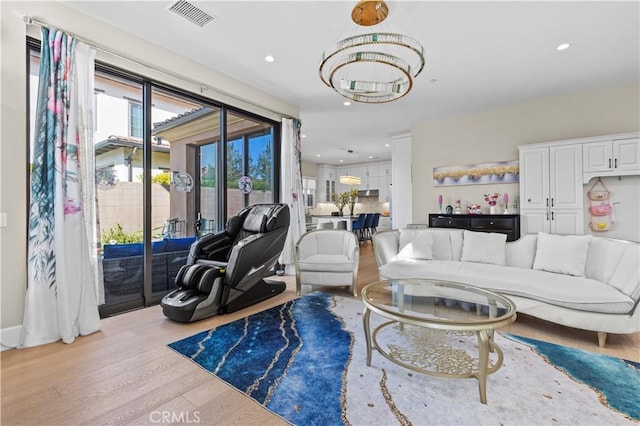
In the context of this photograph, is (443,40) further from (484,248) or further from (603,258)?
(603,258)

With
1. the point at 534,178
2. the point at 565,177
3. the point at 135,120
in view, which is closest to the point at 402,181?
the point at 534,178

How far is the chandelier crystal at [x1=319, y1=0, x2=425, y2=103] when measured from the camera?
239 centimetres

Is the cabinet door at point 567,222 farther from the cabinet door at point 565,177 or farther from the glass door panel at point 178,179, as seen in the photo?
the glass door panel at point 178,179

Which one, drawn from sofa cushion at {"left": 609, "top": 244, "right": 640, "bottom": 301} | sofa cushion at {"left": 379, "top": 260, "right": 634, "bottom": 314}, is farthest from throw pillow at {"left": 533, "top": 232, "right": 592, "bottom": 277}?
sofa cushion at {"left": 609, "top": 244, "right": 640, "bottom": 301}

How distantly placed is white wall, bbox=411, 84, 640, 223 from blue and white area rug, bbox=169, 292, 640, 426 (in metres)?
3.74

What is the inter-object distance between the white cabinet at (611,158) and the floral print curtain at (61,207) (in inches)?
243

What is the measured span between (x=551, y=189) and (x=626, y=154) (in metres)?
0.91

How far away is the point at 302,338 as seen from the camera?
8.02ft

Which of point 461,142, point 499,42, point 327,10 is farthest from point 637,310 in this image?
point 461,142

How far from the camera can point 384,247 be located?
3818 mm

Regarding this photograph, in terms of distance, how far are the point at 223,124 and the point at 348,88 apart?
1954mm

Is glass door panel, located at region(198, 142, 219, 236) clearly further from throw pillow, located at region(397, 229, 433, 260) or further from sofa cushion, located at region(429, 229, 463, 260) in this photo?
sofa cushion, located at region(429, 229, 463, 260)

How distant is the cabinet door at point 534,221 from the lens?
4.55m

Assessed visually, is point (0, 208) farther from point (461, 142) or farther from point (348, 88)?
point (461, 142)
